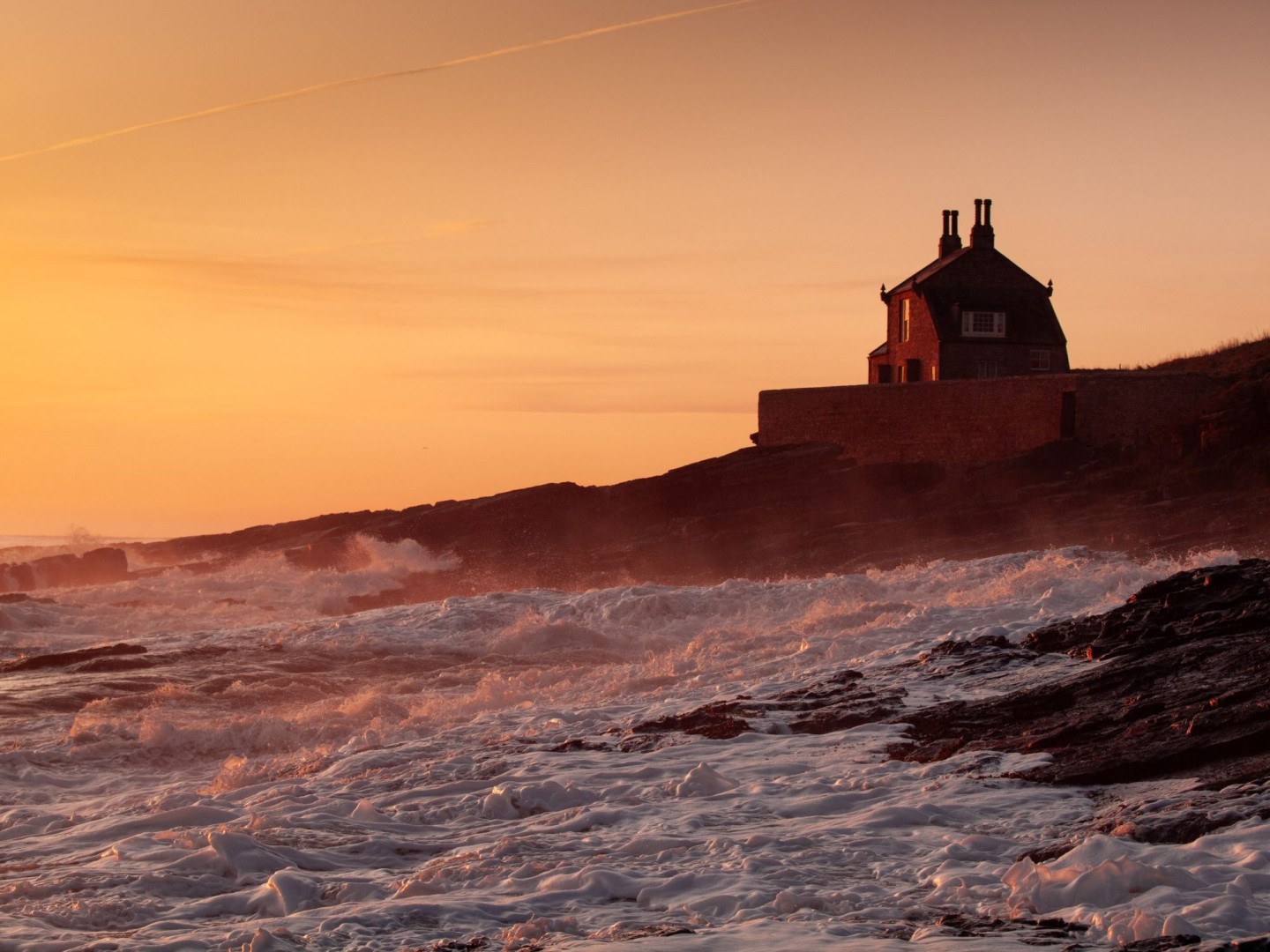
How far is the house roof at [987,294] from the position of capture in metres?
38.4

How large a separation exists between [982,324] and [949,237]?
455 cm

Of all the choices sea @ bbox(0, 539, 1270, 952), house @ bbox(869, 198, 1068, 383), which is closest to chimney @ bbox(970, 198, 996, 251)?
house @ bbox(869, 198, 1068, 383)

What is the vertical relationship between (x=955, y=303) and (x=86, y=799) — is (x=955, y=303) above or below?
above

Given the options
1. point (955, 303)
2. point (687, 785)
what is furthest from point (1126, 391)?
point (687, 785)

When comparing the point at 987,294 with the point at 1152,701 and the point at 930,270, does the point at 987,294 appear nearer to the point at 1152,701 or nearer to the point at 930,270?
the point at 930,270

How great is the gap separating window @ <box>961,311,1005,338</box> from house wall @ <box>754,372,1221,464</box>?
4682 mm

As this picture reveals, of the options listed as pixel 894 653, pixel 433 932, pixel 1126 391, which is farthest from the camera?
pixel 1126 391

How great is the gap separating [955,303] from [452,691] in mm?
26944

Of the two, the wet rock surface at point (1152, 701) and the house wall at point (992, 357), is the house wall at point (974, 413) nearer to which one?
the house wall at point (992, 357)

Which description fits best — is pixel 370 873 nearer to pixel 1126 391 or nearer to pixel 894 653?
pixel 894 653

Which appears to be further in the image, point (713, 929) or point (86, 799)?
point (86, 799)

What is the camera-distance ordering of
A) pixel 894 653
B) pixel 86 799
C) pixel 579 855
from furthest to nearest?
pixel 894 653 < pixel 86 799 < pixel 579 855

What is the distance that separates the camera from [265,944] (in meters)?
6.03

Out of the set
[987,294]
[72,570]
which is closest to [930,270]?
[987,294]
